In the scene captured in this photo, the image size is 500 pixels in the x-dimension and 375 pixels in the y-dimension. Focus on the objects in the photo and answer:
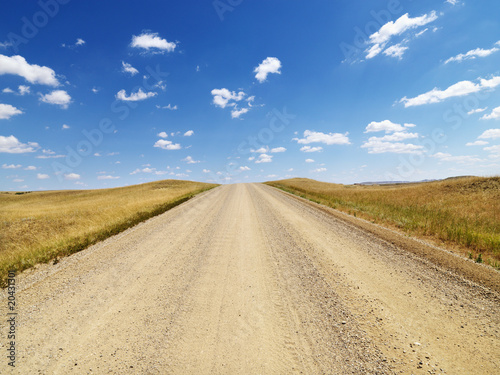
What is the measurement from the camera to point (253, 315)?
3.77m

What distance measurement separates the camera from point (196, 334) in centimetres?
330

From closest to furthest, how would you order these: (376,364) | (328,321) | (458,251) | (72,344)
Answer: (376,364) → (72,344) → (328,321) → (458,251)

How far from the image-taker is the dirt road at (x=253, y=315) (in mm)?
2814

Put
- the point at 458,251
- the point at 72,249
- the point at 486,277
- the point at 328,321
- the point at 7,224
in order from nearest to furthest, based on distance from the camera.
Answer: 1. the point at 328,321
2. the point at 486,277
3. the point at 458,251
4. the point at 72,249
5. the point at 7,224

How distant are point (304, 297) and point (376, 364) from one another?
1605 mm

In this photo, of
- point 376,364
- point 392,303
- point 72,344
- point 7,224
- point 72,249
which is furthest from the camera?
point 7,224

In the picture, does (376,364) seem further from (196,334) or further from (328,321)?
(196,334)

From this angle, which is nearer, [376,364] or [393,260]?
[376,364]

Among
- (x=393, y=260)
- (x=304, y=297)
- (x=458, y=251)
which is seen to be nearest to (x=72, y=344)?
(x=304, y=297)

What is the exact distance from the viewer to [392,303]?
13.3 feet

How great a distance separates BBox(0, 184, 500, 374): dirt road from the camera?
111 inches

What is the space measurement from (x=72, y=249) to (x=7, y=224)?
36.0 ft

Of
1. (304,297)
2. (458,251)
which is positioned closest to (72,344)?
(304,297)

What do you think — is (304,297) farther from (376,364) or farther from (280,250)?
(280,250)
